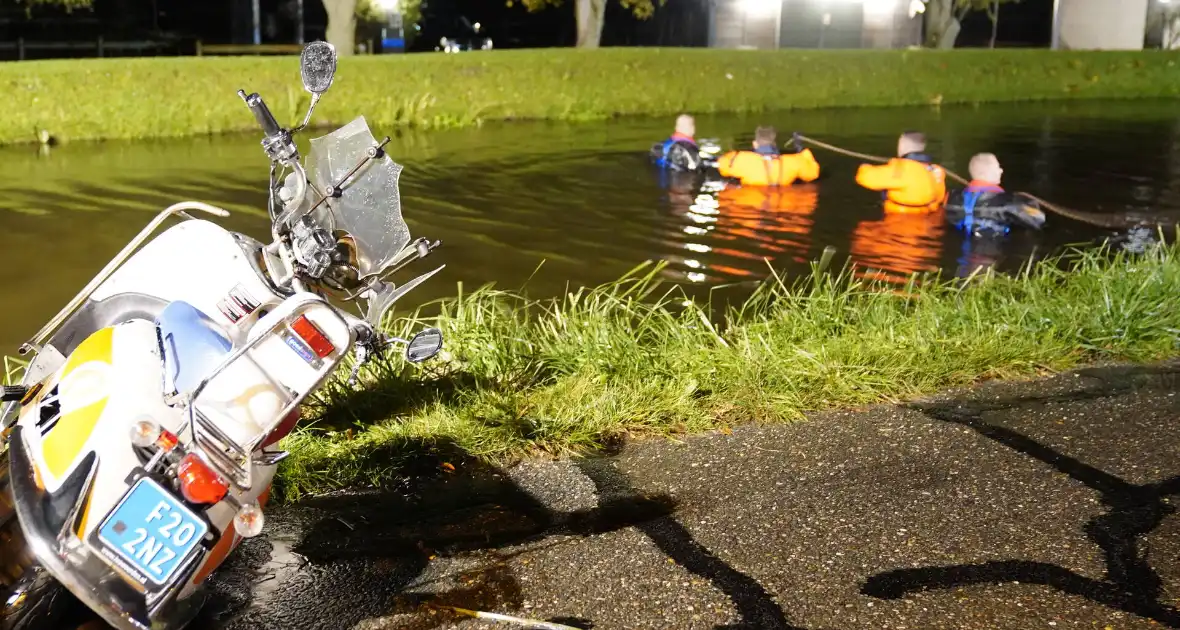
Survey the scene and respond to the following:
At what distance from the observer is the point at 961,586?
383cm

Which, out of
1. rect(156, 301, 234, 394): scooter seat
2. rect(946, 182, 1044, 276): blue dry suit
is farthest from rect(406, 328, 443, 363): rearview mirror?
rect(946, 182, 1044, 276): blue dry suit

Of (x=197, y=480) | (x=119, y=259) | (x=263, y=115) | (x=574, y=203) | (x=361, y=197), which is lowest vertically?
(x=574, y=203)

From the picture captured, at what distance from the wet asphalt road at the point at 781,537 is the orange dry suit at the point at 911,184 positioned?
8.02m

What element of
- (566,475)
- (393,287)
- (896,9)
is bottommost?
(566,475)

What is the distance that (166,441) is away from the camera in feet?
9.56

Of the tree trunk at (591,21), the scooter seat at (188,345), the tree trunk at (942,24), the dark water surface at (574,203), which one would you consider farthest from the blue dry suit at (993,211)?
the tree trunk at (942,24)

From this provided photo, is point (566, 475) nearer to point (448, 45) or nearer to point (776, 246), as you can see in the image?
point (776, 246)

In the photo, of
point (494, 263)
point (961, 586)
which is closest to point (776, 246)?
point (494, 263)

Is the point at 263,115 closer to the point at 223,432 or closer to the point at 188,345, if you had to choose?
the point at 188,345

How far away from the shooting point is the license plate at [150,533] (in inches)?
111

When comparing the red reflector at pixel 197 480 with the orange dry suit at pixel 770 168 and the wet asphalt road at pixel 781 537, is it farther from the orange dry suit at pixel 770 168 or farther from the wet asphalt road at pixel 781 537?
the orange dry suit at pixel 770 168

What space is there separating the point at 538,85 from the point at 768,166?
27.5 feet

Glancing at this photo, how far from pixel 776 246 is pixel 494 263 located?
282 centimetres

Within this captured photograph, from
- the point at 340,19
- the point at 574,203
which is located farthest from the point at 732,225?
the point at 340,19
